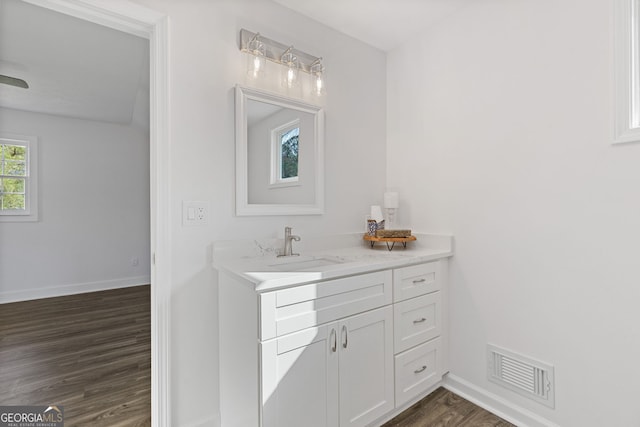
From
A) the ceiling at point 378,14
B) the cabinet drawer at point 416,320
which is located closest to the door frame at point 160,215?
the ceiling at point 378,14

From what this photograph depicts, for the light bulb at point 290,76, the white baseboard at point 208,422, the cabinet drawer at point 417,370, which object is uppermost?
the light bulb at point 290,76

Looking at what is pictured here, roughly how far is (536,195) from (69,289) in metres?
5.57

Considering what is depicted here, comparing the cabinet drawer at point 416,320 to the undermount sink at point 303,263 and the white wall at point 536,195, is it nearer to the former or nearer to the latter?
the white wall at point 536,195

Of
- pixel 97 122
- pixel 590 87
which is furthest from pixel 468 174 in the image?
pixel 97 122

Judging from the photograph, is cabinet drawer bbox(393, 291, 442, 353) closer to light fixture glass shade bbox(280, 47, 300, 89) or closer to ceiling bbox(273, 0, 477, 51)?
light fixture glass shade bbox(280, 47, 300, 89)

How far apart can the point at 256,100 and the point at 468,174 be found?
4.73ft

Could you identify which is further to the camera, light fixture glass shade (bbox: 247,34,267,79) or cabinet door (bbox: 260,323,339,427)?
light fixture glass shade (bbox: 247,34,267,79)

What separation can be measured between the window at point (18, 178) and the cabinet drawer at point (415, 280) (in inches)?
195

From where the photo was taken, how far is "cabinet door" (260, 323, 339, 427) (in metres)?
1.20

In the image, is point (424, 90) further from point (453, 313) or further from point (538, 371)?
point (538, 371)

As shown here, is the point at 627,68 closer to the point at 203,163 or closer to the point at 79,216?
the point at 203,163

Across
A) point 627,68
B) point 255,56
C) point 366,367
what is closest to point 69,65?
point 255,56

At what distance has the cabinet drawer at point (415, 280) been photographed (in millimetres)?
1687

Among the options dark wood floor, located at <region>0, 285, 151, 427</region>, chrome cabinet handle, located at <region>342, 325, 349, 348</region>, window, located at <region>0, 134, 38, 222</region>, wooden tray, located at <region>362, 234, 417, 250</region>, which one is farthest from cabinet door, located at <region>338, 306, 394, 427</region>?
window, located at <region>0, 134, 38, 222</region>
